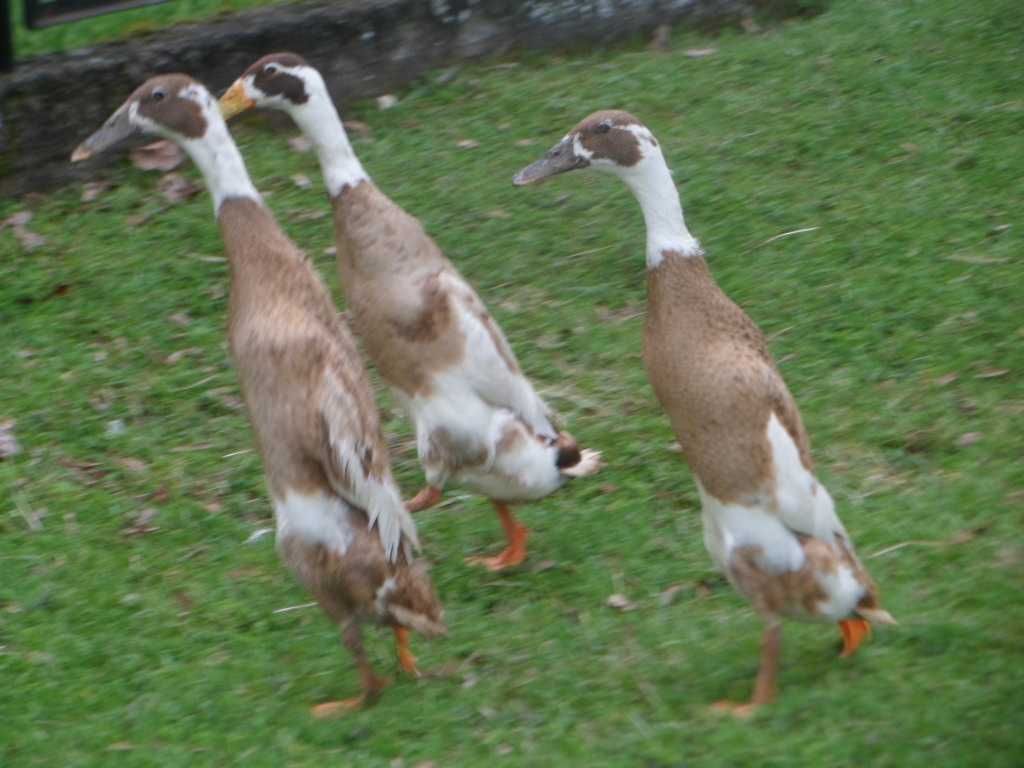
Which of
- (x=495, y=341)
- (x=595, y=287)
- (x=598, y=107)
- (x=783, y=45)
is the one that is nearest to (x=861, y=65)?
(x=783, y=45)

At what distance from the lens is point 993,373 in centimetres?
578

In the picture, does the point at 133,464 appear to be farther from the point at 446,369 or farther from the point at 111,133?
the point at 446,369

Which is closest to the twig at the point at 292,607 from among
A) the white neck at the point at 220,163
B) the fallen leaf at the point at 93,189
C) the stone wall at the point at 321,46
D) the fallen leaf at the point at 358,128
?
the white neck at the point at 220,163

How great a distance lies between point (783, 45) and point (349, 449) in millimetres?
4672

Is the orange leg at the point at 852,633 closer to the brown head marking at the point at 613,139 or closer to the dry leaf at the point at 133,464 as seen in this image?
the brown head marking at the point at 613,139

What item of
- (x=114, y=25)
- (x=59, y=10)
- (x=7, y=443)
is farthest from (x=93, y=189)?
(x=7, y=443)

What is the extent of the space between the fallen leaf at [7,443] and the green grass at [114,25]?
2390 mm

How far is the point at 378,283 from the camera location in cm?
529

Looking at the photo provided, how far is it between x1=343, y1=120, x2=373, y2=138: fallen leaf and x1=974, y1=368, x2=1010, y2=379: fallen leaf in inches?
132

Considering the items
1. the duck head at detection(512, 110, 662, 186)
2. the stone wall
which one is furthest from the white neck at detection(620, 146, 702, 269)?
the stone wall

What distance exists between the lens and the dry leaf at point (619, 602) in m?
4.92

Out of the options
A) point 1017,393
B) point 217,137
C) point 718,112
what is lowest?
point 1017,393

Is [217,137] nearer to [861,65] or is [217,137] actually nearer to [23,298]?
[23,298]

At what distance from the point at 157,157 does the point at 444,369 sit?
3016mm
